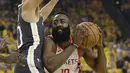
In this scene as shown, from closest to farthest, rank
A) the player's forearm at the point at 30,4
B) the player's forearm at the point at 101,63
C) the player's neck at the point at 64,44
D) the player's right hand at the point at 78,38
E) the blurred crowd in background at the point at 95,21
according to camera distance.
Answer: the player's forearm at the point at 30,4, the player's right hand at the point at 78,38, the player's neck at the point at 64,44, the player's forearm at the point at 101,63, the blurred crowd in background at the point at 95,21

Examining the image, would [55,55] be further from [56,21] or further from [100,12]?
[100,12]

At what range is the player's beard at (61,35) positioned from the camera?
3.38 m

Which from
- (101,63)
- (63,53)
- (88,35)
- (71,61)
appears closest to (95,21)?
(101,63)

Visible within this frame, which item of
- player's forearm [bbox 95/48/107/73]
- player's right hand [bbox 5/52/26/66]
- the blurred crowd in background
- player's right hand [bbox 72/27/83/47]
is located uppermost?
player's right hand [bbox 72/27/83/47]

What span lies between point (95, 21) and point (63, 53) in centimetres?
1378

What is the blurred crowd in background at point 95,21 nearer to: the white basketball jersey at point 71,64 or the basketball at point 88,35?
the white basketball jersey at point 71,64

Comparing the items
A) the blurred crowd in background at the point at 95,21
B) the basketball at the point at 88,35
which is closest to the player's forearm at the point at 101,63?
the basketball at the point at 88,35

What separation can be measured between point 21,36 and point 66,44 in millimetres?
439

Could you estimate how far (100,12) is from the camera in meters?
18.1

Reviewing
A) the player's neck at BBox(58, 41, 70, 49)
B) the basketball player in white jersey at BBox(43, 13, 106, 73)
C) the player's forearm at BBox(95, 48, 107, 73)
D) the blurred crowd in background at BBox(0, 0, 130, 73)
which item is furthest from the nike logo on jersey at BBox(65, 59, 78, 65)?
the blurred crowd in background at BBox(0, 0, 130, 73)

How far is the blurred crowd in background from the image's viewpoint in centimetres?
1130

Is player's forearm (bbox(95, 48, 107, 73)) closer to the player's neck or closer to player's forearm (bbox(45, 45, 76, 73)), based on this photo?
the player's neck

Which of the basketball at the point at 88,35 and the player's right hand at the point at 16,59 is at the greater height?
the basketball at the point at 88,35

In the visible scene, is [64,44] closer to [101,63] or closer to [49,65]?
[49,65]
